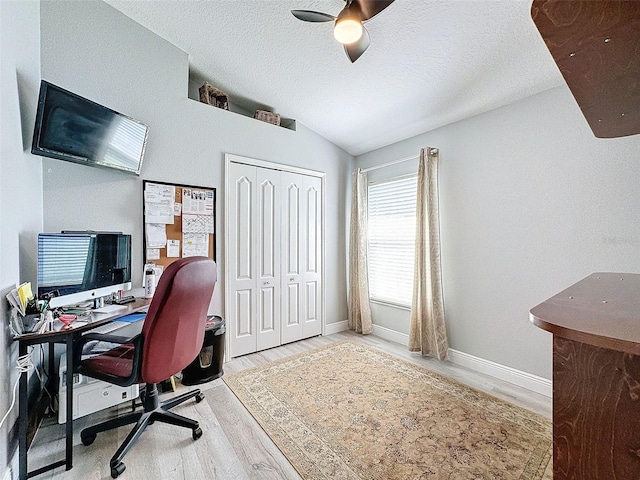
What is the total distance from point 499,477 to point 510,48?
2733 mm

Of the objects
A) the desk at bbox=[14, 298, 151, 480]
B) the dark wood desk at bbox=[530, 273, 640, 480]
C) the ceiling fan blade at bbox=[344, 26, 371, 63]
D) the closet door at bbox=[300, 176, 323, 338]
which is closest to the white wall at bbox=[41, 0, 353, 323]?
the closet door at bbox=[300, 176, 323, 338]

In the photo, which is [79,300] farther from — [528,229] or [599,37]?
[528,229]

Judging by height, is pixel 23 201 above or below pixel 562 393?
above

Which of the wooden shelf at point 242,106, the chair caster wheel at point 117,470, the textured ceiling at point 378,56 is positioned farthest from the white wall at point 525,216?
the chair caster wheel at point 117,470

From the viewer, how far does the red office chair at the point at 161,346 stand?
1526 millimetres

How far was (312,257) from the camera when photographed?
3.75 meters

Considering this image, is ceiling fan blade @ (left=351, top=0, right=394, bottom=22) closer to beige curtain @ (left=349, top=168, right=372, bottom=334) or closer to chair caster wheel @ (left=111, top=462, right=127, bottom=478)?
beige curtain @ (left=349, top=168, right=372, bottom=334)

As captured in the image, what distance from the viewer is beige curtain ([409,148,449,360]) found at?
2.94 m

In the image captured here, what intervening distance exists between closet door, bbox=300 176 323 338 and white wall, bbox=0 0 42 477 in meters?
2.48

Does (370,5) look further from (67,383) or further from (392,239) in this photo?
(67,383)

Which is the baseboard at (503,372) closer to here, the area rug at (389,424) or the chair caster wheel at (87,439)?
the area rug at (389,424)

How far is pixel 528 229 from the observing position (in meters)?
2.44

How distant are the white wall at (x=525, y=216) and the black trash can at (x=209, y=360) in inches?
93.8

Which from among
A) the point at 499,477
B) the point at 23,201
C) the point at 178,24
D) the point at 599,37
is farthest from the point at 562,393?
the point at 178,24
